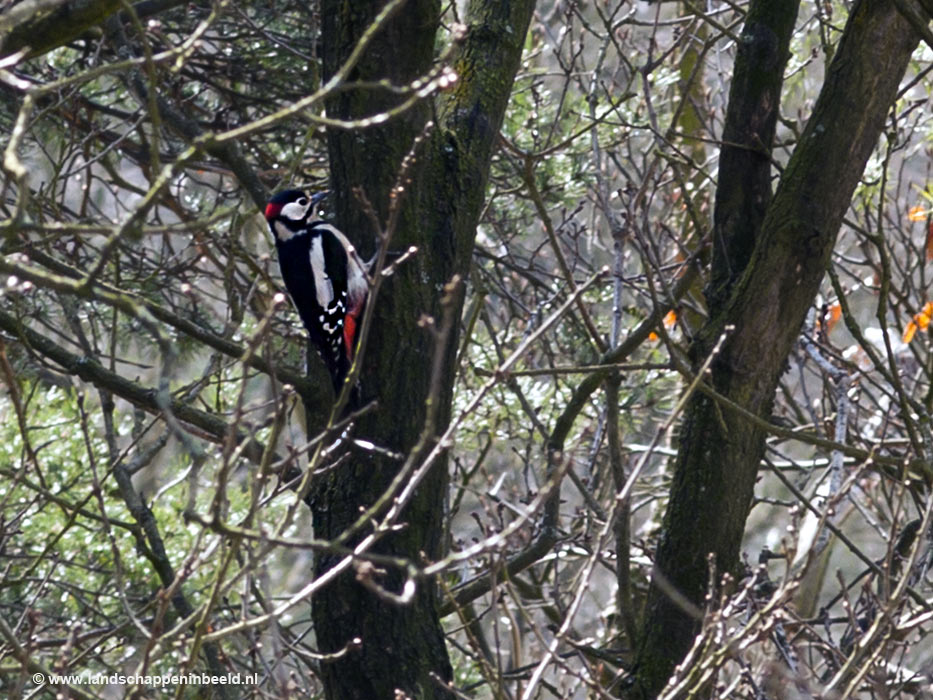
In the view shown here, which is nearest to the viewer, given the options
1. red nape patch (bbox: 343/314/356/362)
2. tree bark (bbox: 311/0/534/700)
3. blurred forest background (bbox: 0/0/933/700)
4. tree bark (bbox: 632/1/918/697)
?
blurred forest background (bbox: 0/0/933/700)

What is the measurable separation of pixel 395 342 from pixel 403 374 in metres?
0.08

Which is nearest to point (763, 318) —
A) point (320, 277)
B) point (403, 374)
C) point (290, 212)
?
point (403, 374)

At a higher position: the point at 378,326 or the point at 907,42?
the point at 907,42

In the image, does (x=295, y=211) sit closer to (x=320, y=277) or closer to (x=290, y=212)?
(x=290, y=212)

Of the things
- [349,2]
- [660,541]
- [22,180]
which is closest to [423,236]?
[349,2]

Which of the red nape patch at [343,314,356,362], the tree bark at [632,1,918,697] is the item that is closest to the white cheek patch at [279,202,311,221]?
the red nape patch at [343,314,356,362]

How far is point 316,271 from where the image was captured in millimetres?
4043

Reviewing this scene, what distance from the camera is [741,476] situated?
3051 mm

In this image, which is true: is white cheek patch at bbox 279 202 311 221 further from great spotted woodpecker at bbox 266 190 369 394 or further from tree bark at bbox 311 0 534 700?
tree bark at bbox 311 0 534 700

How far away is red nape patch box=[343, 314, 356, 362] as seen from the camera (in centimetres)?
364

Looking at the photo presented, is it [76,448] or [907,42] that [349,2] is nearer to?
[907,42]

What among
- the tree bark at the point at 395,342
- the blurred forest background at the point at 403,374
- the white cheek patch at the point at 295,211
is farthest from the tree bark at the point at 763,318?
the white cheek patch at the point at 295,211

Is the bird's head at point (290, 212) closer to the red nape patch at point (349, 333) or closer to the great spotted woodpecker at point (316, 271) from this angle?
the great spotted woodpecker at point (316, 271)

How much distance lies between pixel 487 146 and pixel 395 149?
0.28 metres
